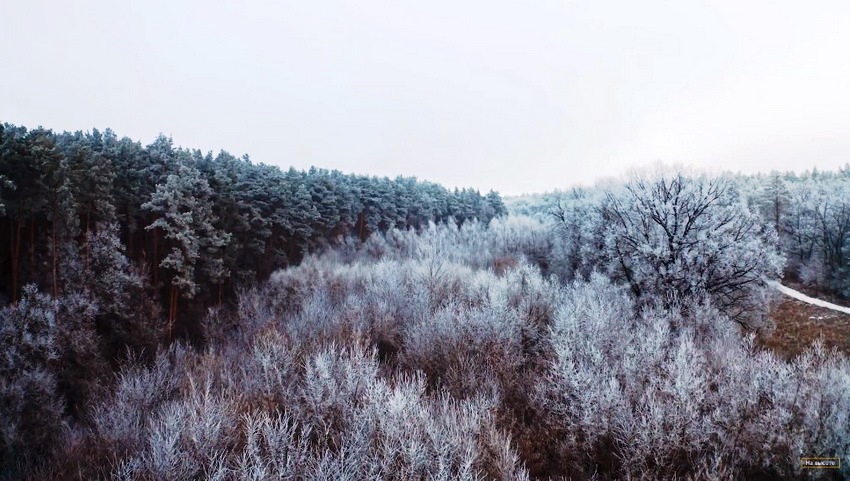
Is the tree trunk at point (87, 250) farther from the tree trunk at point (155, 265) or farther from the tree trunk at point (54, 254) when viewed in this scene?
the tree trunk at point (155, 265)

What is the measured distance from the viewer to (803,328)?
41688mm

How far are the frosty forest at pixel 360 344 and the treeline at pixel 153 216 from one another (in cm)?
18

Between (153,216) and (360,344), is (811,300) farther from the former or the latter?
(153,216)

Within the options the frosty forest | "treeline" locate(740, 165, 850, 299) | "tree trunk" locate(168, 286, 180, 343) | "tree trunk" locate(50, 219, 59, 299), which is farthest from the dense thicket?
"treeline" locate(740, 165, 850, 299)

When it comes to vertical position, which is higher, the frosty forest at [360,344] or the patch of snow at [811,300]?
the frosty forest at [360,344]

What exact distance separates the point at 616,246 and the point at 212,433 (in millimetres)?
28299

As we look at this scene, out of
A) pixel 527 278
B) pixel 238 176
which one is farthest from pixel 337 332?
pixel 238 176

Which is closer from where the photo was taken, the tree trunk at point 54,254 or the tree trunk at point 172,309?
the tree trunk at point 54,254

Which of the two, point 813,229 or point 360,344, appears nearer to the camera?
point 360,344

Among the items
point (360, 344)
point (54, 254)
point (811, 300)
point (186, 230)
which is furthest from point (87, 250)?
point (811, 300)

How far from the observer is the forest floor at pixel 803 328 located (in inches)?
1394

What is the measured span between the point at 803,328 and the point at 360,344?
141 feet

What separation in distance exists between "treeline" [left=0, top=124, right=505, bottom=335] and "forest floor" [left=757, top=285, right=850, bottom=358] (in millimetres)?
42695

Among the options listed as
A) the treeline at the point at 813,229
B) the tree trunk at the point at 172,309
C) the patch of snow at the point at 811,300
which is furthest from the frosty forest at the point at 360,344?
the treeline at the point at 813,229
